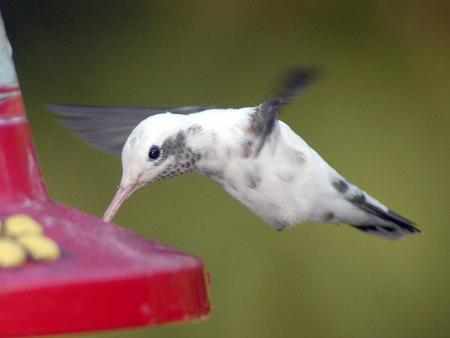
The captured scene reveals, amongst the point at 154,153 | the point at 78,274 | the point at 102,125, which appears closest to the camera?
the point at 78,274

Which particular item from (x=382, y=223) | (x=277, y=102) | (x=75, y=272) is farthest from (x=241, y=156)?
(x=75, y=272)

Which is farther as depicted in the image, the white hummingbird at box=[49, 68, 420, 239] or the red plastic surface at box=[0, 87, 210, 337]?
the white hummingbird at box=[49, 68, 420, 239]

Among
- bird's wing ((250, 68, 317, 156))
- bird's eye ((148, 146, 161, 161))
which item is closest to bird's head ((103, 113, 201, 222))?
bird's eye ((148, 146, 161, 161))

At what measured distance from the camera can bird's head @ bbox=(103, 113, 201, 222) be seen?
109 inches

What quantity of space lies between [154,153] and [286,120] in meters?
1.76

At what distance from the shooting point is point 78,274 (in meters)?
1.88

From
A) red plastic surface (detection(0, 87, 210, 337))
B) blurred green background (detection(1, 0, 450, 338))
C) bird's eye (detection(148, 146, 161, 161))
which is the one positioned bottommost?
blurred green background (detection(1, 0, 450, 338))

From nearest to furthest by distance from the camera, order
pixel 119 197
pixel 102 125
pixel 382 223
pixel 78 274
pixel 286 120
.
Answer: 1. pixel 78 274
2. pixel 119 197
3. pixel 102 125
4. pixel 382 223
5. pixel 286 120

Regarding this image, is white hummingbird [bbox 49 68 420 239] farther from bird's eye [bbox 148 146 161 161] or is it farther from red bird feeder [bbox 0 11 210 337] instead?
red bird feeder [bbox 0 11 210 337]

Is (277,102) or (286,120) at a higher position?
(277,102)

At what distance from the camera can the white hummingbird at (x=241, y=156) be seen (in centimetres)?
282

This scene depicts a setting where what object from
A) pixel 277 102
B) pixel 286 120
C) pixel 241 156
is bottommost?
pixel 286 120

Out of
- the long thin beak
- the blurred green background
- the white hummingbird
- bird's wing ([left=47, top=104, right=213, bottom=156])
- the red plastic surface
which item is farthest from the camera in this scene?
the blurred green background

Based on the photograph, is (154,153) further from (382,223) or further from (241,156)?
(382,223)
